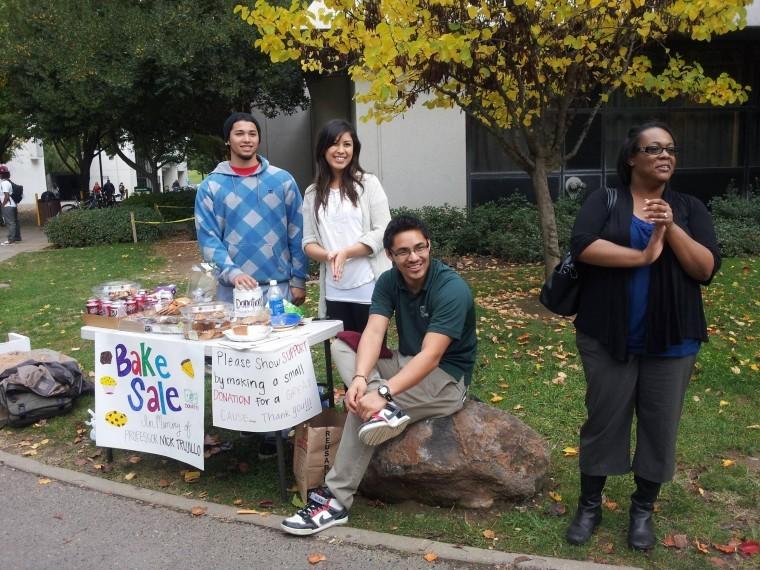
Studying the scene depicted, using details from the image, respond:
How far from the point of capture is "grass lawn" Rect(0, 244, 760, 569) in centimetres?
334

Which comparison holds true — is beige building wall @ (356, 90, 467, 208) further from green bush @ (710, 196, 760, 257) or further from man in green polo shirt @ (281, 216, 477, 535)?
man in green polo shirt @ (281, 216, 477, 535)

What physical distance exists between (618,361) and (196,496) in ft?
7.95

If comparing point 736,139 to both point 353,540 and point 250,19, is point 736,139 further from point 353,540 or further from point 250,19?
point 353,540

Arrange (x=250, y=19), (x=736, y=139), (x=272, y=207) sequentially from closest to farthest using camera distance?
(x=272, y=207), (x=250, y=19), (x=736, y=139)

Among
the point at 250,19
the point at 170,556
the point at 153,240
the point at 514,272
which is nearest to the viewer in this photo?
the point at 170,556

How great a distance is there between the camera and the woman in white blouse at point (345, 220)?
4.04 m

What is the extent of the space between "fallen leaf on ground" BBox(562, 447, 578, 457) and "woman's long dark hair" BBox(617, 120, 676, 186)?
1.82 meters

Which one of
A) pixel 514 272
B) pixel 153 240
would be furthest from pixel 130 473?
pixel 153 240

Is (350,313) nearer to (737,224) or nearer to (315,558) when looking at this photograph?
(315,558)

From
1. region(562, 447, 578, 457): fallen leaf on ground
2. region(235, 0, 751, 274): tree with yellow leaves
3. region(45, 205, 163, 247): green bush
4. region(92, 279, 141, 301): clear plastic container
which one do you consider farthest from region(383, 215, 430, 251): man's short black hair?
region(45, 205, 163, 247): green bush

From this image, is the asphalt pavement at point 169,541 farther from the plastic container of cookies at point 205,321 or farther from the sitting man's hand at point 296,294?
the sitting man's hand at point 296,294

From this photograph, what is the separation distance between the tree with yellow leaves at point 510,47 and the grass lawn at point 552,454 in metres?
1.90

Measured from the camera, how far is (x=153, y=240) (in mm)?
16906

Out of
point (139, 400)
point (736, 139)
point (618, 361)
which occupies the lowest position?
point (139, 400)
